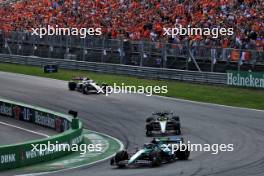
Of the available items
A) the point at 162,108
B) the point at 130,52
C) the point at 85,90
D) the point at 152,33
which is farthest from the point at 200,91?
the point at 130,52

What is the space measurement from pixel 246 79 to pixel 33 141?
18.2 m

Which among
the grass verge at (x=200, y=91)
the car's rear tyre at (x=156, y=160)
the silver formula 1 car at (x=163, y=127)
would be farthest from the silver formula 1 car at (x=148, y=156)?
the grass verge at (x=200, y=91)

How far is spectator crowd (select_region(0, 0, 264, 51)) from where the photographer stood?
37.4 metres

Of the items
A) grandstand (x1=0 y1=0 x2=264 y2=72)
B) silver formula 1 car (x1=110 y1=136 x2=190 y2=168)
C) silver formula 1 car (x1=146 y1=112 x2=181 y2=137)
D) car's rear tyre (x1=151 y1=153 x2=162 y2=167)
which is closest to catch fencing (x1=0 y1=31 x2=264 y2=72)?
grandstand (x1=0 y1=0 x2=264 y2=72)

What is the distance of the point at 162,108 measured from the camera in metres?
32.7

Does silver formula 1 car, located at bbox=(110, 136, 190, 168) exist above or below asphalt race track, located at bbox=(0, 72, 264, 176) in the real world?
above

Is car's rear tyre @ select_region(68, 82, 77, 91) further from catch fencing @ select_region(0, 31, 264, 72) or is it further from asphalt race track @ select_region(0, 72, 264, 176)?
catch fencing @ select_region(0, 31, 264, 72)

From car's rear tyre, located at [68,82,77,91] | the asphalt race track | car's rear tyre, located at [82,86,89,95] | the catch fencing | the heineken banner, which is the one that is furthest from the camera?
car's rear tyre, located at [68,82,77,91]

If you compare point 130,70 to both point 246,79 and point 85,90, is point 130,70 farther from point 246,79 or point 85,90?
point 246,79

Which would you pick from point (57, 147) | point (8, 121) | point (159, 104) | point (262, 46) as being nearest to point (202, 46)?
point (262, 46)

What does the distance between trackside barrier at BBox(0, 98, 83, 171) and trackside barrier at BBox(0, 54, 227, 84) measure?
1180 centimetres

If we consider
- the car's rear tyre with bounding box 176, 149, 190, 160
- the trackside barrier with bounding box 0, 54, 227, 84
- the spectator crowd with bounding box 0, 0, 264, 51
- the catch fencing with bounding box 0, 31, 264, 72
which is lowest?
the car's rear tyre with bounding box 176, 149, 190, 160

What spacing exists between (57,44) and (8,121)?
63.6 feet

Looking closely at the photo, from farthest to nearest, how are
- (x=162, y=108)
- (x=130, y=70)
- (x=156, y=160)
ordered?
(x=130, y=70), (x=162, y=108), (x=156, y=160)
